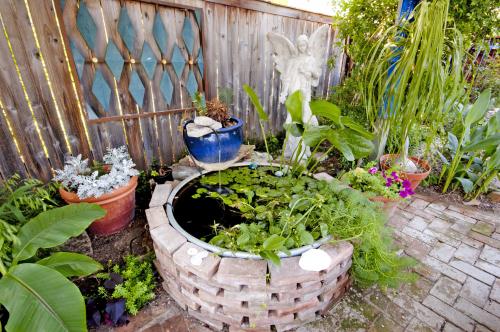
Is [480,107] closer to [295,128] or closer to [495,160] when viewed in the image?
[495,160]

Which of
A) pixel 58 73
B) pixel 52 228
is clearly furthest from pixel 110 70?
pixel 52 228

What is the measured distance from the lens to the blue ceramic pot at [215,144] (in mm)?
1858

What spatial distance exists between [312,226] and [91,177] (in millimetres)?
1612

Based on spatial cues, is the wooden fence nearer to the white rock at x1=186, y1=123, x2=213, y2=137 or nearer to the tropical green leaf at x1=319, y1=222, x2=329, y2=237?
the white rock at x1=186, y1=123, x2=213, y2=137

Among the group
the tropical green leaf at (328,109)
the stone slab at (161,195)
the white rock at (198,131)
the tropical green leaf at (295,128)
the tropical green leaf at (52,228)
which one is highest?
the tropical green leaf at (328,109)

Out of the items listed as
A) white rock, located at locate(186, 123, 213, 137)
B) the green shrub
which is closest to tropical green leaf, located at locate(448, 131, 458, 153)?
white rock, located at locate(186, 123, 213, 137)

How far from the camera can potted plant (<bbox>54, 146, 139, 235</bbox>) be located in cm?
170

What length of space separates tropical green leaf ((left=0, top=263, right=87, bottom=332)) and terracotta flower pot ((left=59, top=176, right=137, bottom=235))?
70 centimetres

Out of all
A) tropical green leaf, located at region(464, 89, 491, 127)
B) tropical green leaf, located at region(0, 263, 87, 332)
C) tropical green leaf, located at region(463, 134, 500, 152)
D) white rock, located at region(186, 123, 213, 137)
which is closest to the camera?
tropical green leaf, located at region(0, 263, 87, 332)

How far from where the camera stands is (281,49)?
2.70m

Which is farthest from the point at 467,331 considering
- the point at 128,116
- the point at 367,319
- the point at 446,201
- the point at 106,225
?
the point at 128,116

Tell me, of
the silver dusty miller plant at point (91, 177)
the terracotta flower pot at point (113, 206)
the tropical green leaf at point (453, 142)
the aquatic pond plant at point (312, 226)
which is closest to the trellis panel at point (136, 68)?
the silver dusty miller plant at point (91, 177)

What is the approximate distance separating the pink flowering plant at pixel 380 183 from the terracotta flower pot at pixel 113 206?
1.77m

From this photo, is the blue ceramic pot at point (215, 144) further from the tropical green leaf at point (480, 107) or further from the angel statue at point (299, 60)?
the tropical green leaf at point (480, 107)
